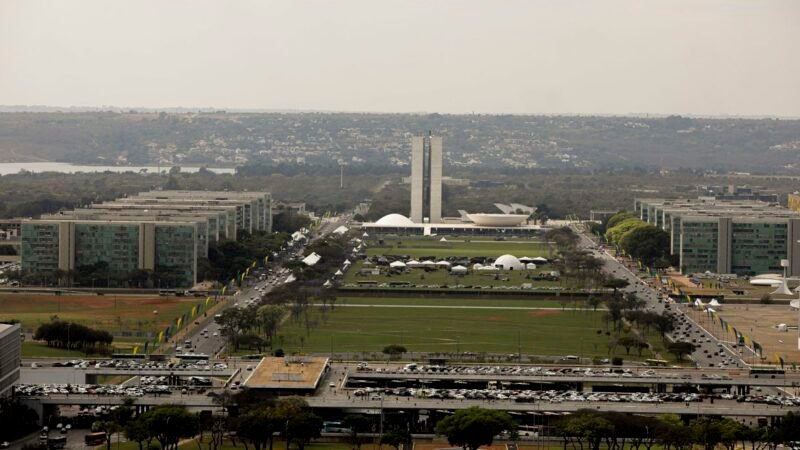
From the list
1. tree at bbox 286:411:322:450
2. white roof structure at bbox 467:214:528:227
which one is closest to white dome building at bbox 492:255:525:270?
white roof structure at bbox 467:214:528:227

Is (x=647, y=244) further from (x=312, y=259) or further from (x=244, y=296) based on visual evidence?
(x=244, y=296)

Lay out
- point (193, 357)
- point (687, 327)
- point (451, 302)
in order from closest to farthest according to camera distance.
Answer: point (193, 357) < point (687, 327) < point (451, 302)

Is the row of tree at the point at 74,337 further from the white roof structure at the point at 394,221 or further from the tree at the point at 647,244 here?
the white roof structure at the point at 394,221

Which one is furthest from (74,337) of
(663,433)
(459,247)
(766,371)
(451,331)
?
(459,247)

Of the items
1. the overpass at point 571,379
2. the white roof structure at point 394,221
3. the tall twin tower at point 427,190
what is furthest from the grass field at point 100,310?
the tall twin tower at point 427,190

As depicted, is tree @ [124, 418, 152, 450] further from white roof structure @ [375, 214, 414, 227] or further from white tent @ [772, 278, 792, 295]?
white roof structure @ [375, 214, 414, 227]

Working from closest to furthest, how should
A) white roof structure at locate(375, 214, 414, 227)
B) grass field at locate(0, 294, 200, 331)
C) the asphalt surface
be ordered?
the asphalt surface
grass field at locate(0, 294, 200, 331)
white roof structure at locate(375, 214, 414, 227)

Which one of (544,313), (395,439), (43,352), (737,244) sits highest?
(737,244)
